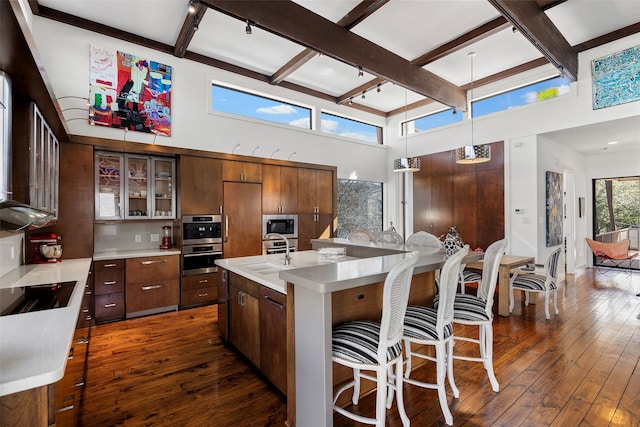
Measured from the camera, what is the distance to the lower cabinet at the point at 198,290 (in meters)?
4.35

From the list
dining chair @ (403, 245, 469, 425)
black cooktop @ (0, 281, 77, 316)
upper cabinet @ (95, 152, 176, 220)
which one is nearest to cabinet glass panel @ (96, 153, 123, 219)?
upper cabinet @ (95, 152, 176, 220)

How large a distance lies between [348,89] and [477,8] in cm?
286

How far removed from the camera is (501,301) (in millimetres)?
4090

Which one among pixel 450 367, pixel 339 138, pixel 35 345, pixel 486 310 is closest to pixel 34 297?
pixel 35 345

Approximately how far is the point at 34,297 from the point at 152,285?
7.42 feet

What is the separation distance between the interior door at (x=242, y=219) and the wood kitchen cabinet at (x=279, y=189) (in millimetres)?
132

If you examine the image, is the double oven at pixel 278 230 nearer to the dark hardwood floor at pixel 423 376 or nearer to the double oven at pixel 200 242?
the double oven at pixel 200 242

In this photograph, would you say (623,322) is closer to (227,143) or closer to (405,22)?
(405,22)

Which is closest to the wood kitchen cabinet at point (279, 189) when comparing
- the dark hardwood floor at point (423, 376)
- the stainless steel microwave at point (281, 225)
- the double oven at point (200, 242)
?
the stainless steel microwave at point (281, 225)

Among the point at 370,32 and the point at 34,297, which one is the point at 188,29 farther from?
the point at 34,297

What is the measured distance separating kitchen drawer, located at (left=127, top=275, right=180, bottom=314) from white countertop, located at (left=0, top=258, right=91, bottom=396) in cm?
201

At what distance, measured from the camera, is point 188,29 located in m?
3.96

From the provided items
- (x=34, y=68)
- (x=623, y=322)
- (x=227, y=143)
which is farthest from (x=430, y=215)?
(x=34, y=68)

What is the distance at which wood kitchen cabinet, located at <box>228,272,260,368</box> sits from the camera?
2554 mm
